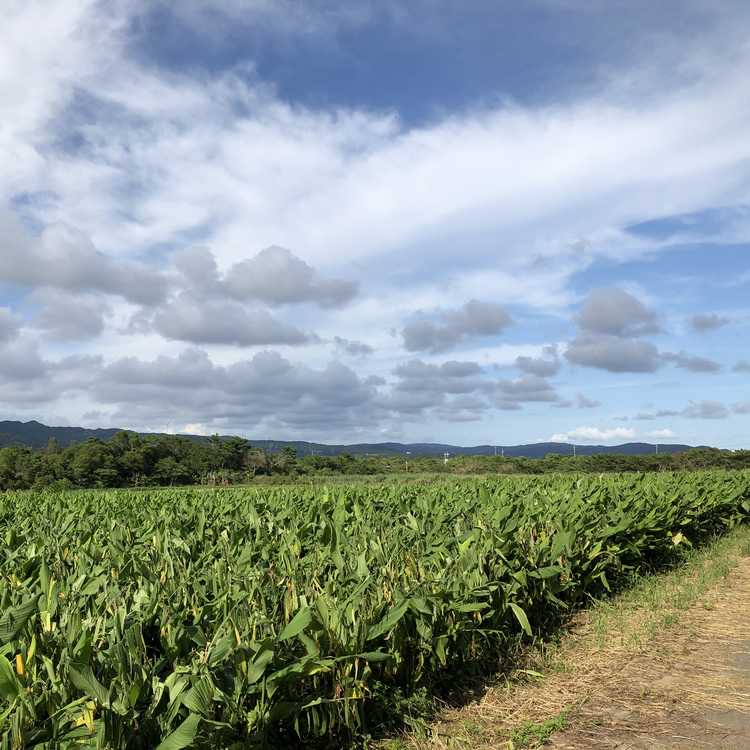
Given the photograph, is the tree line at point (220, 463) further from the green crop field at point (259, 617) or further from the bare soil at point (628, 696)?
the bare soil at point (628, 696)

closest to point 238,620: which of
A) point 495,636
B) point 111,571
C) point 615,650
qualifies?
point 111,571

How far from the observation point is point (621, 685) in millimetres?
4980

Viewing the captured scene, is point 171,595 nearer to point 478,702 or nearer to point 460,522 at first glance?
point 478,702

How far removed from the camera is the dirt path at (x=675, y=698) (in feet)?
13.5

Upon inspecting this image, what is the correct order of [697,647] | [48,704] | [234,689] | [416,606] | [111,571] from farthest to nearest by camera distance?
[697,647] → [111,571] → [416,606] → [234,689] → [48,704]

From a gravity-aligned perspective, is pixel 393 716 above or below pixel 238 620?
below

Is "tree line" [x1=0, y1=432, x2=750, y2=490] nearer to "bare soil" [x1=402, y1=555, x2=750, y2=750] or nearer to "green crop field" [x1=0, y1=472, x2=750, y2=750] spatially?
"green crop field" [x1=0, y1=472, x2=750, y2=750]

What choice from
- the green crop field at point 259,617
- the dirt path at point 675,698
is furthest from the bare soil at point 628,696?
the green crop field at point 259,617

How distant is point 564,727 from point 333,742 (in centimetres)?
153

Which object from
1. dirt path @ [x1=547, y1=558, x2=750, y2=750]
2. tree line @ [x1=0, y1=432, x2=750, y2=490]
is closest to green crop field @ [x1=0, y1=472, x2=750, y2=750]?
dirt path @ [x1=547, y1=558, x2=750, y2=750]

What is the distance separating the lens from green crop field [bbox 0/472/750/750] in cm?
279

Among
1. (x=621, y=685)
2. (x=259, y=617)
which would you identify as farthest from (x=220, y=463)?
(x=259, y=617)

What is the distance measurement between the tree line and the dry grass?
44589mm

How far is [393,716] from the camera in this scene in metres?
4.22
